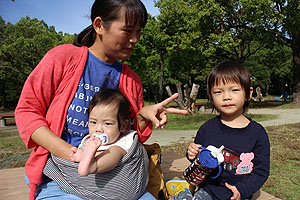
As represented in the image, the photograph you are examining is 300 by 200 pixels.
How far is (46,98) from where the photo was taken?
1.76m

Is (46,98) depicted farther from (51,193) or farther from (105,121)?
(51,193)

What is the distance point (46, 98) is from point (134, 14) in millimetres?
881

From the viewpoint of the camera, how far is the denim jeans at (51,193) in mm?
1625

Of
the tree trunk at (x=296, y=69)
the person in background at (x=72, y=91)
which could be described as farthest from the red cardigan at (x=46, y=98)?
the tree trunk at (x=296, y=69)

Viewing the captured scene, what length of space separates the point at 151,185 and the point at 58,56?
4.51 feet

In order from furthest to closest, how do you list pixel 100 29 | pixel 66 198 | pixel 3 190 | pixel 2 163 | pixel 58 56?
pixel 2 163 → pixel 3 190 → pixel 100 29 → pixel 58 56 → pixel 66 198

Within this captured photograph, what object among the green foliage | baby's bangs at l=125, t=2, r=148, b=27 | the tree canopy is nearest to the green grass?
the tree canopy

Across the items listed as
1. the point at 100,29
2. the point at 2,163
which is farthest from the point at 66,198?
the point at 2,163

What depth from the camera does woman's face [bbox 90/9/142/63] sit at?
6.01 ft

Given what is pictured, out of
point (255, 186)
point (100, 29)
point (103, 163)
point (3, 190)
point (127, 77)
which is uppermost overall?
point (100, 29)

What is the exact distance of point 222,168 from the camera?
1.93 m

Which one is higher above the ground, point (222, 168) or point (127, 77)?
point (127, 77)

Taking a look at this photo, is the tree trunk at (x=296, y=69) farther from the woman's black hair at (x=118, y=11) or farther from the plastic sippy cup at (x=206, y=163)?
the woman's black hair at (x=118, y=11)

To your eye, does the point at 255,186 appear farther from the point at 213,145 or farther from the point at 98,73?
the point at 98,73
